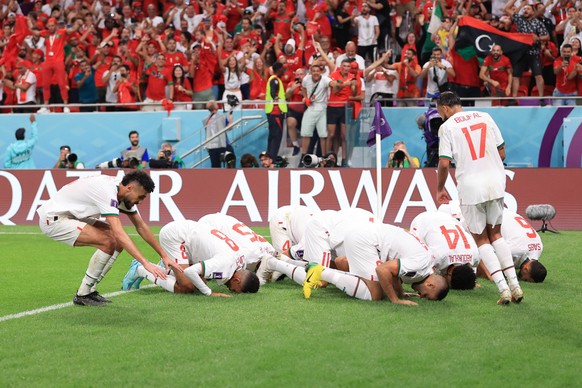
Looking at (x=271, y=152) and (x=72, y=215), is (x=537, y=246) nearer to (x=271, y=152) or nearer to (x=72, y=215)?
(x=72, y=215)

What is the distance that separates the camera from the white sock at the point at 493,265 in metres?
10.1

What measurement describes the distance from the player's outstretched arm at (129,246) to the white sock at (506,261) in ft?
11.7

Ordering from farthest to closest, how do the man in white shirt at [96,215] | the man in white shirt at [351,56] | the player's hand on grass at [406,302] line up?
1. the man in white shirt at [351,56]
2. the player's hand on grass at [406,302]
3. the man in white shirt at [96,215]

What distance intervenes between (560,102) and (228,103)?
7292 millimetres

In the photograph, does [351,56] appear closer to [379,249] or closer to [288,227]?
[288,227]

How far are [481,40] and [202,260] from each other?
1263 cm

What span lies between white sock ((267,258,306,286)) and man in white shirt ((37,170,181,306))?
2.03 m

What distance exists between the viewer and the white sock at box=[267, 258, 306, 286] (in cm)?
1132

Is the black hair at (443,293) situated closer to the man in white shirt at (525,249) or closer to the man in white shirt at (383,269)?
Answer: the man in white shirt at (383,269)

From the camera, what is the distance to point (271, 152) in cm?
2094

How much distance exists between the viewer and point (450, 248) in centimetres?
1087

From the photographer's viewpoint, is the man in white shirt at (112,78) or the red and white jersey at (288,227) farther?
the man in white shirt at (112,78)

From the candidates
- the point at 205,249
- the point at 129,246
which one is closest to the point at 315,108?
the point at 205,249

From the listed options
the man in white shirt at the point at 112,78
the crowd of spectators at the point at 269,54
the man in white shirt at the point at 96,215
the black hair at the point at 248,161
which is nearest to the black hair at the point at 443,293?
the man in white shirt at the point at 96,215
